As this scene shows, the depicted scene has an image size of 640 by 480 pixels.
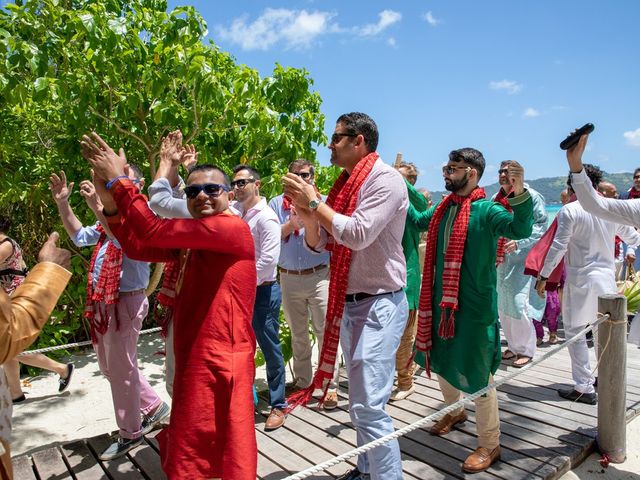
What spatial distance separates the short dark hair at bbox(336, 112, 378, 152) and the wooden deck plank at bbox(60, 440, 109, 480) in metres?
2.74

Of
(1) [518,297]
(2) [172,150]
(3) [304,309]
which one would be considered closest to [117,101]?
(3) [304,309]

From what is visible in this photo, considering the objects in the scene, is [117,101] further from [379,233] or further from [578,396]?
[578,396]

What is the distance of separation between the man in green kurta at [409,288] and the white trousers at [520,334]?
4.40ft

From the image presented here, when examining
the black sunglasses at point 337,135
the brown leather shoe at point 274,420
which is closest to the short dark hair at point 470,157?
the black sunglasses at point 337,135

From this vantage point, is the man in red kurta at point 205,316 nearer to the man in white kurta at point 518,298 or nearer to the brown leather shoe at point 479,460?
the brown leather shoe at point 479,460

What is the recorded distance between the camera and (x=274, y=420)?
3.99 m

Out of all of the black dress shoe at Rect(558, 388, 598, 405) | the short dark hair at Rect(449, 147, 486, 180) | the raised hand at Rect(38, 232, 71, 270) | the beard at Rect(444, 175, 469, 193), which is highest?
the short dark hair at Rect(449, 147, 486, 180)

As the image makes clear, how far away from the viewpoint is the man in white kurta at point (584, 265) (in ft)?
14.5

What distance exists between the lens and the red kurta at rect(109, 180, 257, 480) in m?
2.26

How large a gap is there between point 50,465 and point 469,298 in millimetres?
3056

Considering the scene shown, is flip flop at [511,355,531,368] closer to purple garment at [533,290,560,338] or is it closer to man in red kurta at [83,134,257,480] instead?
purple garment at [533,290,560,338]

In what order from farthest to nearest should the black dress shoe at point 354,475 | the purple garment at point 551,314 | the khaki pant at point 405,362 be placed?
the purple garment at point 551,314 → the khaki pant at point 405,362 → the black dress shoe at point 354,475

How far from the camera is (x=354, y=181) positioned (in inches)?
110

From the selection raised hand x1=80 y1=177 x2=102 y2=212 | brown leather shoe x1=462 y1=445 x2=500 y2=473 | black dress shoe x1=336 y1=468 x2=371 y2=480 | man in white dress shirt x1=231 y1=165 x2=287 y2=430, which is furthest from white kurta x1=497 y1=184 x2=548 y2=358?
raised hand x1=80 y1=177 x2=102 y2=212
